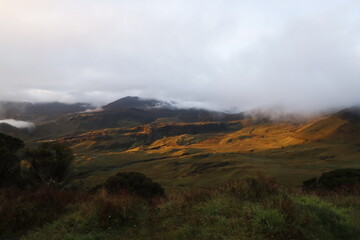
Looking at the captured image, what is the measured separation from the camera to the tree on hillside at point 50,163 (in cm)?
2916

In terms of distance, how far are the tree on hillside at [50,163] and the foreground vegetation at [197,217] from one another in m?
23.6

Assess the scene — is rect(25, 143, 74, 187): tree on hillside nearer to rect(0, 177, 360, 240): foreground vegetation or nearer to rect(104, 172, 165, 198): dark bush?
rect(104, 172, 165, 198): dark bush

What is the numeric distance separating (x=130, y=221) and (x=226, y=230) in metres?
3.33

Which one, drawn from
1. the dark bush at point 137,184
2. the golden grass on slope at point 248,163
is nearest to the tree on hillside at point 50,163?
the dark bush at point 137,184

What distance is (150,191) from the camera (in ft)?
91.5

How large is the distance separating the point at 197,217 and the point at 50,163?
2960 cm

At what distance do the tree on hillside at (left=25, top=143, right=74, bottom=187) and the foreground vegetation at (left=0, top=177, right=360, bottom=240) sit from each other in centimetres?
2360

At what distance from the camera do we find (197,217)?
6.79 m

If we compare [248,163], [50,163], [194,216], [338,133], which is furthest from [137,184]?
[338,133]

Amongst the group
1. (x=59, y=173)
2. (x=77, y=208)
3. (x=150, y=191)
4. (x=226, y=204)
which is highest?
(x=226, y=204)

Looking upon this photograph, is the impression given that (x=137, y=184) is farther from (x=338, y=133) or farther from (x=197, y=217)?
(x=338, y=133)

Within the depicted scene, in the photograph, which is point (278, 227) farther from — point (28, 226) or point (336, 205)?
point (28, 226)

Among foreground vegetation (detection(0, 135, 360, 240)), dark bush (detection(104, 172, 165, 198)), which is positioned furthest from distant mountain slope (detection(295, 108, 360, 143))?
foreground vegetation (detection(0, 135, 360, 240))

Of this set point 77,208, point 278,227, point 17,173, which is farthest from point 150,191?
point 278,227
